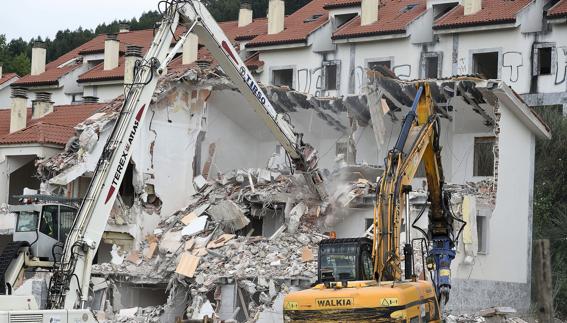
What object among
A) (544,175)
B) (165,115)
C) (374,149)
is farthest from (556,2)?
(165,115)

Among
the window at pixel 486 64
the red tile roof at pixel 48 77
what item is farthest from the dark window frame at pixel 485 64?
the red tile roof at pixel 48 77

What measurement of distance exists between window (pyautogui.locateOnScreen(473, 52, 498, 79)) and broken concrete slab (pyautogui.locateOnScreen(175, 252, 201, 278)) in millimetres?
15293

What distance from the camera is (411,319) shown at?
56.6ft

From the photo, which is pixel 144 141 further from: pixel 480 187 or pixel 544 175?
pixel 544 175

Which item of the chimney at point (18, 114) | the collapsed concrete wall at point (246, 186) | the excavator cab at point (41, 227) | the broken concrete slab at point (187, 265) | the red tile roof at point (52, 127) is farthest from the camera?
the chimney at point (18, 114)

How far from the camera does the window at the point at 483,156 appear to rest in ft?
112

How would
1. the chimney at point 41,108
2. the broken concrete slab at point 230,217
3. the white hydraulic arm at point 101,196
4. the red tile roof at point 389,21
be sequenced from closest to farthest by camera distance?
1. the white hydraulic arm at point 101,196
2. the broken concrete slab at point 230,217
3. the chimney at point 41,108
4. the red tile roof at point 389,21

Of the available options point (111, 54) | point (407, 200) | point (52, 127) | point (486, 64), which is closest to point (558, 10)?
point (486, 64)

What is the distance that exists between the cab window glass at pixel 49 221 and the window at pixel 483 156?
15347 millimetres

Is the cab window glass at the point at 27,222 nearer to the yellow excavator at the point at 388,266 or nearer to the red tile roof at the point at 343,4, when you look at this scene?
the yellow excavator at the point at 388,266

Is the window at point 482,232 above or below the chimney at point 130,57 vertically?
below

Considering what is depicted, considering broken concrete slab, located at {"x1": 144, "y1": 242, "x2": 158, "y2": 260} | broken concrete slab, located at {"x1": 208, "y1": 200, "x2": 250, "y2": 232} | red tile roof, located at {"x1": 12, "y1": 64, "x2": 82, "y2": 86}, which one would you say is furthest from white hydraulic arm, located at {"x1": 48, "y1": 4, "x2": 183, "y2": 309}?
red tile roof, located at {"x1": 12, "y1": 64, "x2": 82, "y2": 86}

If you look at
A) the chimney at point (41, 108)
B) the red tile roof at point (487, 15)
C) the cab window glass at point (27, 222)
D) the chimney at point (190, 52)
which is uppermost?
the red tile roof at point (487, 15)

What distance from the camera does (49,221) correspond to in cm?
2364
